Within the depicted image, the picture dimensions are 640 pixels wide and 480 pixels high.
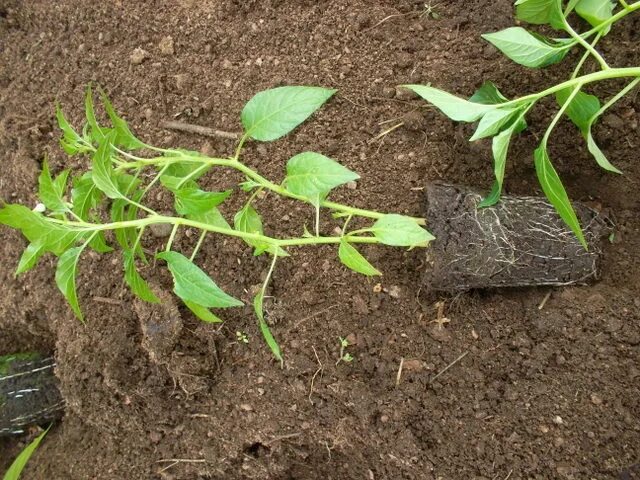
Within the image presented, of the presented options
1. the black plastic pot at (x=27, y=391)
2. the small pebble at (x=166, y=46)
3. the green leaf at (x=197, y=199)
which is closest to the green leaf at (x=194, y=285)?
the green leaf at (x=197, y=199)

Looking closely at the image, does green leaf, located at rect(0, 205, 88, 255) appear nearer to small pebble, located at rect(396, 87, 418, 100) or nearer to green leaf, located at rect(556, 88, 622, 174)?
small pebble, located at rect(396, 87, 418, 100)

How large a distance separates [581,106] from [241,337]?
3.71 ft

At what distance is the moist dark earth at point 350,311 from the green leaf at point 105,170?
2.02 feet

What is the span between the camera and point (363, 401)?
5.10ft

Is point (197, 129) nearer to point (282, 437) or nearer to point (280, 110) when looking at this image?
point (280, 110)

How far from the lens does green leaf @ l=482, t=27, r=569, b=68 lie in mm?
1224

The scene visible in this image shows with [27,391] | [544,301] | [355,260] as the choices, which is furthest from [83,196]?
[544,301]

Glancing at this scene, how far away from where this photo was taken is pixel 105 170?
3.62ft

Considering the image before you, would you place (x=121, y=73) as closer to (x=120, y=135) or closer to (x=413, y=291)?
(x=120, y=135)

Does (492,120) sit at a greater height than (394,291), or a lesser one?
greater

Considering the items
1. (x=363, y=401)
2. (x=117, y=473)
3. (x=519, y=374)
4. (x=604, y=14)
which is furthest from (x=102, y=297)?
(x=604, y=14)

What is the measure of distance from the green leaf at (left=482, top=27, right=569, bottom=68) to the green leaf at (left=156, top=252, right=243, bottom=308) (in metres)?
0.82

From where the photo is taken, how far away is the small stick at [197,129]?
5.72ft

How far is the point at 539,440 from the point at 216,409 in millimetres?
934
